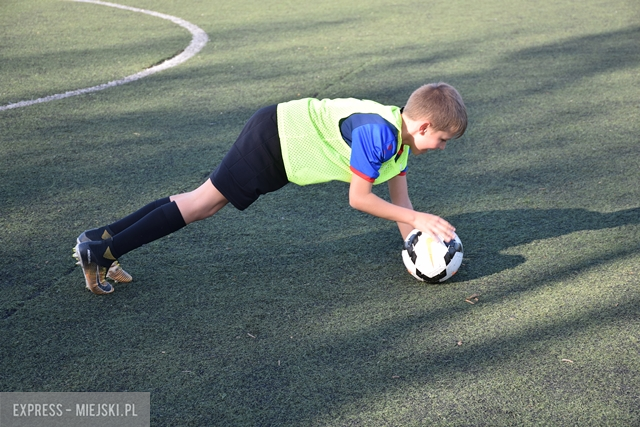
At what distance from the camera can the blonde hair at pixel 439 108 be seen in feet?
9.44

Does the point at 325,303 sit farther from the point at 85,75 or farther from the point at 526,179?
the point at 85,75

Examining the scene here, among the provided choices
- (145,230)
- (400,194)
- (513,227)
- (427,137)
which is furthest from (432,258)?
(145,230)

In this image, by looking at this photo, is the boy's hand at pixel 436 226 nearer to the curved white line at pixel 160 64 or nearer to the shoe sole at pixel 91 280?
the shoe sole at pixel 91 280

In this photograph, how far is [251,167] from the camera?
310 cm

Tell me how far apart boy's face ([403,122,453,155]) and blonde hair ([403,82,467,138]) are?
0.07 feet

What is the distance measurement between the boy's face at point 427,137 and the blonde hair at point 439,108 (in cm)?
2

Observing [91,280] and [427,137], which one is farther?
[91,280]

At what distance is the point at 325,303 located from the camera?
3061 mm

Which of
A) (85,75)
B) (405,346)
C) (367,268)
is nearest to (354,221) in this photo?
(367,268)

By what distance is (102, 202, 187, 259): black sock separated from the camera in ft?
10.0

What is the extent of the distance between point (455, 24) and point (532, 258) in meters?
5.45

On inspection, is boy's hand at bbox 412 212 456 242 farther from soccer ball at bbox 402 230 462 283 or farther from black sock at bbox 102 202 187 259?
black sock at bbox 102 202 187 259

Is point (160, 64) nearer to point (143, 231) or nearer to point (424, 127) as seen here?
point (143, 231)

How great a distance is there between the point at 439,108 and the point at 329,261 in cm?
95
